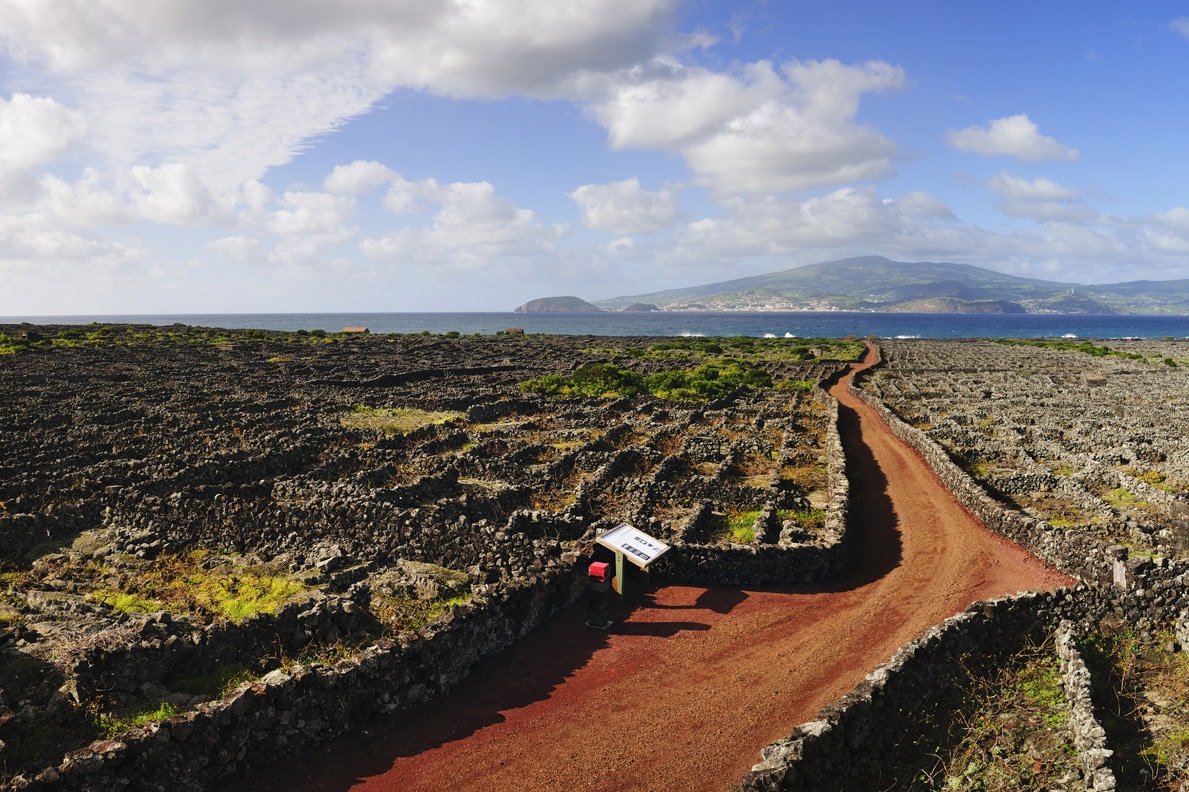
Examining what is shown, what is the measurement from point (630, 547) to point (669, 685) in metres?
4.26

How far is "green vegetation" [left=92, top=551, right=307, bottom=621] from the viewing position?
16750 mm

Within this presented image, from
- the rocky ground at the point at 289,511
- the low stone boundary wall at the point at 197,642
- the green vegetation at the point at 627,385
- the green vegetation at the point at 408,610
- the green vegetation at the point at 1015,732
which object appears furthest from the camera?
the green vegetation at the point at 627,385

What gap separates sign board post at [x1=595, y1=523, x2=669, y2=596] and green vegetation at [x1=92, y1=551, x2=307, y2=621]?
894 cm

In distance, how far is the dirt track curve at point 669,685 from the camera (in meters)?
11.9

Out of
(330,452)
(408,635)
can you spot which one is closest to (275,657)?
(408,635)

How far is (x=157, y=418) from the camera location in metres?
40.0

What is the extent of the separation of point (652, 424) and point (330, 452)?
19904 mm

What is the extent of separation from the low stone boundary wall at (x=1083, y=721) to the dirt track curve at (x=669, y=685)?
295 centimetres

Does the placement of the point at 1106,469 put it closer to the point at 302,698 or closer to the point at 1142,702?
the point at 1142,702

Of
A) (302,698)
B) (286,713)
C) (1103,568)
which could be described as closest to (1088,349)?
(1103,568)

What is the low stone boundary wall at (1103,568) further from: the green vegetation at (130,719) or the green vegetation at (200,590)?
the green vegetation at (200,590)

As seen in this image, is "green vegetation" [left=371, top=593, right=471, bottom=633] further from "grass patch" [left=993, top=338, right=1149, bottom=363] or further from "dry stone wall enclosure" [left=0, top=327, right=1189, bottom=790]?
"grass patch" [left=993, top=338, right=1149, bottom=363]

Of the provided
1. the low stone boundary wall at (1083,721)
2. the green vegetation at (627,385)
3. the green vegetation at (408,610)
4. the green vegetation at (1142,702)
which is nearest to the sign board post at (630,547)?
the green vegetation at (408,610)

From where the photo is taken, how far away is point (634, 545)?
59.6 ft
